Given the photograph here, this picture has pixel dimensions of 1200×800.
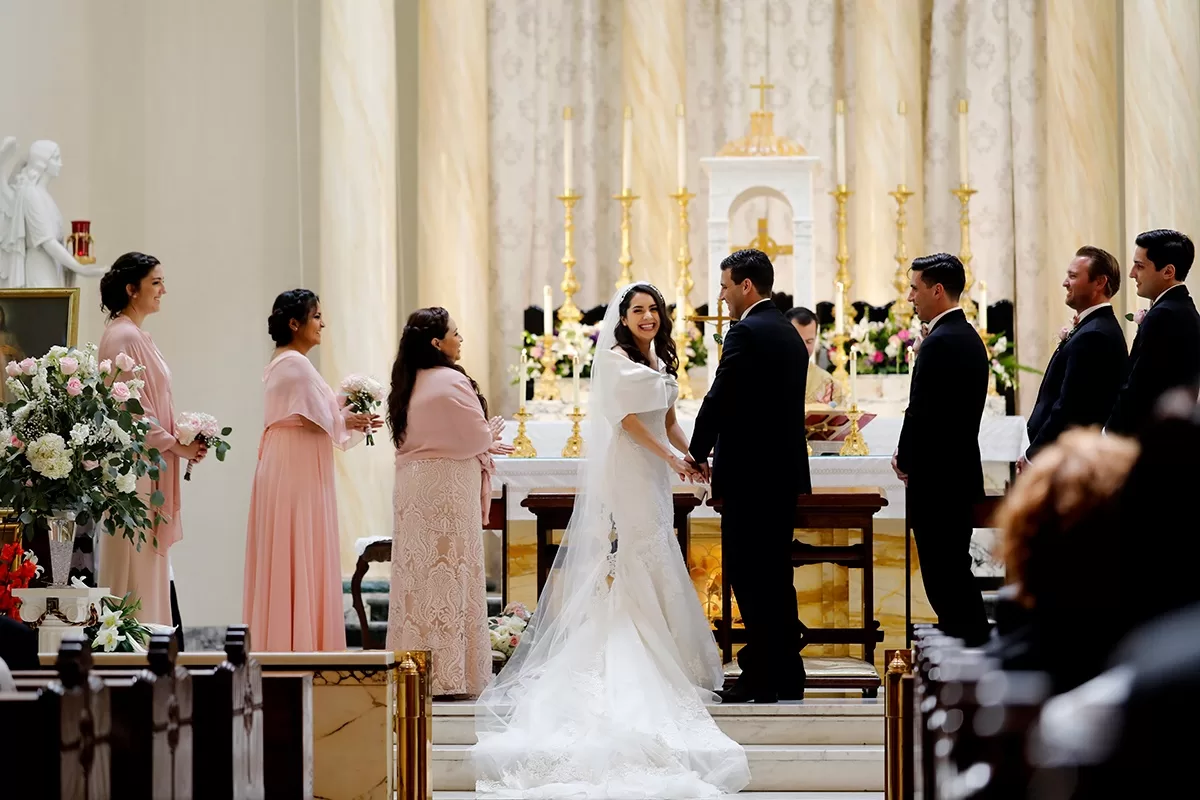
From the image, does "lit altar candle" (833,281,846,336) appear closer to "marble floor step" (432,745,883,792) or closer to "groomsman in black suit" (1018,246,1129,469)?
"groomsman in black suit" (1018,246,1129,469)

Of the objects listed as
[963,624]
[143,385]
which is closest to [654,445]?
[963,624]

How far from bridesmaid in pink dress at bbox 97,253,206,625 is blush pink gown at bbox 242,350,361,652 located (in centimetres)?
38

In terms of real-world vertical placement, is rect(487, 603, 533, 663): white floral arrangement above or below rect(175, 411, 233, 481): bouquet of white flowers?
below

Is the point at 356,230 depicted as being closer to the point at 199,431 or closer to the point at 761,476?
the point at 199,431

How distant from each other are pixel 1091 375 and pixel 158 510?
13.9 feet

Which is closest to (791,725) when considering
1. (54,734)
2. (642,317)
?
(642,317)

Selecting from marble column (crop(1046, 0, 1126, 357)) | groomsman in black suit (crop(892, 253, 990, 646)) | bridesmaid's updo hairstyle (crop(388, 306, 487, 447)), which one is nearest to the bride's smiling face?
bridesmaid's updo hairstyle (crop(388, 306, 487, 447))

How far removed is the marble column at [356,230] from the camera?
11.2m

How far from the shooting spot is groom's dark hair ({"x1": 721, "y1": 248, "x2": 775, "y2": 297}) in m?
7.41

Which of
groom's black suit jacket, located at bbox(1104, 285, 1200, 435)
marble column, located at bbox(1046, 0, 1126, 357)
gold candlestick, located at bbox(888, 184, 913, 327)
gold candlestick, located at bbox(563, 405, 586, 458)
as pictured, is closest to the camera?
groom's black suit jacket, located at bbox(1104, 285, 1200, 435)

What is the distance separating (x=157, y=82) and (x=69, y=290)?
9.27 feet

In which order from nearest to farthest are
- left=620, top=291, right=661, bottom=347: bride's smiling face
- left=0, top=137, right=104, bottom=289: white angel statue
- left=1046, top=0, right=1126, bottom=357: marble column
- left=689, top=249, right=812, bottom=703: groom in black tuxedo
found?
left=689, top=249, right=812, bottom=703: groom in black tuxedo
left=620, top=291, right=661, bottom=347: bride's smiling face
left=0, top=137, right=104, bottom=289: white angel statue
left=1046, top=0, right=1126, bottom=357: marble column

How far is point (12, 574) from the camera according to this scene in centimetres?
665

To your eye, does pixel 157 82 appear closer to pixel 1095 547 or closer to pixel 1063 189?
pixel 1063 189
